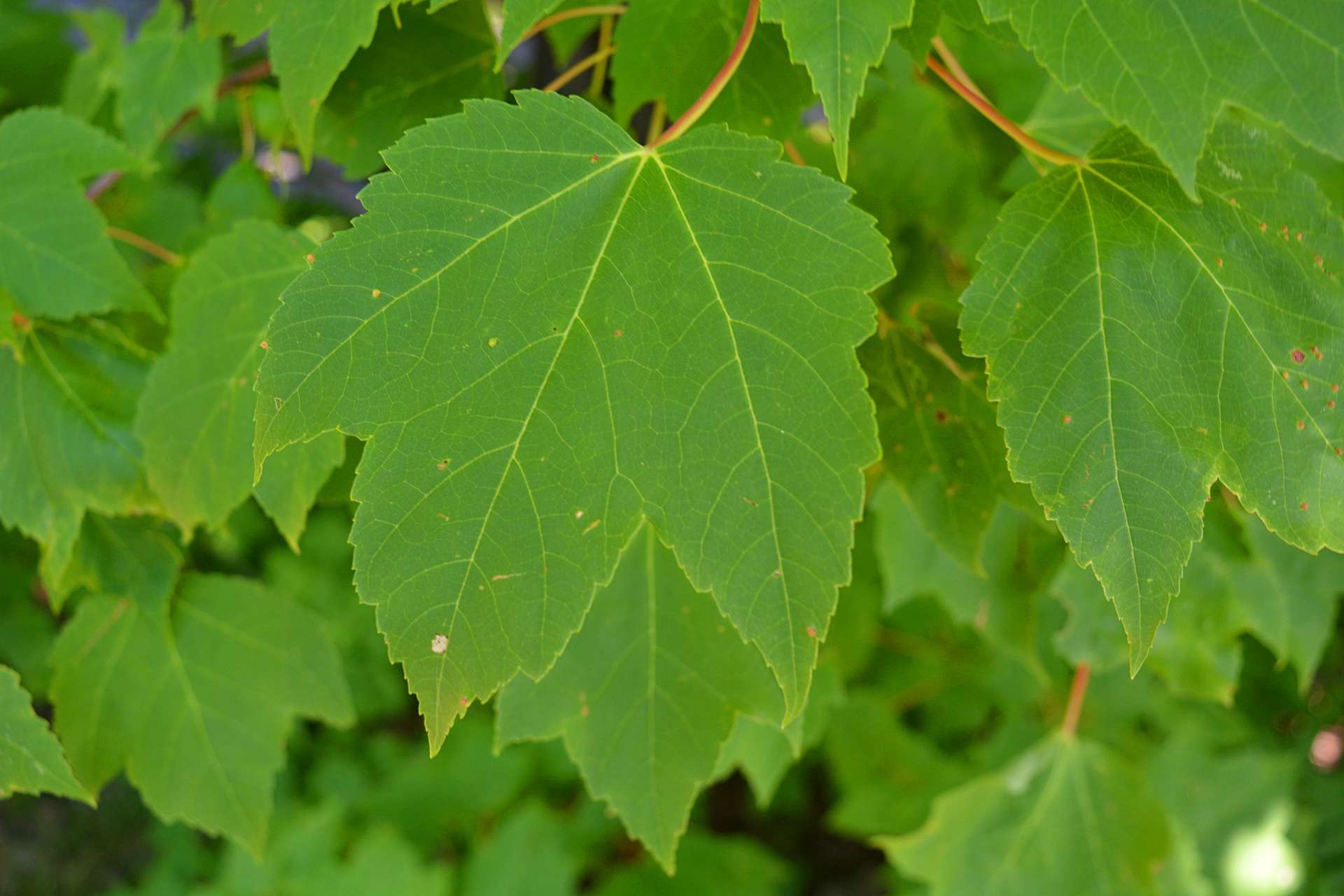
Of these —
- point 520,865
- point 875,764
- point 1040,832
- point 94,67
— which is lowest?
point 520,865

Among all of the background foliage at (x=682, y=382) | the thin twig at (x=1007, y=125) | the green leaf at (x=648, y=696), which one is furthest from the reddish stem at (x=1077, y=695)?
the thin twig at (x=1007, y=125)

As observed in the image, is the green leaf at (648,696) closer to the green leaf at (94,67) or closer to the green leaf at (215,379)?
the green leaf at (215,379)

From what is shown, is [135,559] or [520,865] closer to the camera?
[135,559]

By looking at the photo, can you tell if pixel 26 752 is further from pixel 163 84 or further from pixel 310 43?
pixel 163 84

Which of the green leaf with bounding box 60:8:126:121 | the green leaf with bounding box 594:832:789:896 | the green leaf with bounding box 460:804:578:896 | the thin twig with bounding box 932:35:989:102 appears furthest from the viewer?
the green leaf with bounding box 594:832:789:896

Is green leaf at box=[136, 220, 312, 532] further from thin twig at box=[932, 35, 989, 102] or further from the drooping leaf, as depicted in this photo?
thin twig at box=[932, 35, 989, 102]

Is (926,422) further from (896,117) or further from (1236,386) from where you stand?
(896,117)

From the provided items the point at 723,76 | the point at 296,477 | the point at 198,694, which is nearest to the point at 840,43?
the point at 723,76

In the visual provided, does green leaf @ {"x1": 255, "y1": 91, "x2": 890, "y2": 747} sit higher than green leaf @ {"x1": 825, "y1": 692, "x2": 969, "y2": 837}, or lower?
higher

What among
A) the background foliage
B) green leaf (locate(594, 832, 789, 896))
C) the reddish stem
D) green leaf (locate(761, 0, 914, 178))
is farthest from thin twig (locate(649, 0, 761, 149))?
green leaf (locate(594, 832, 789, 896))
